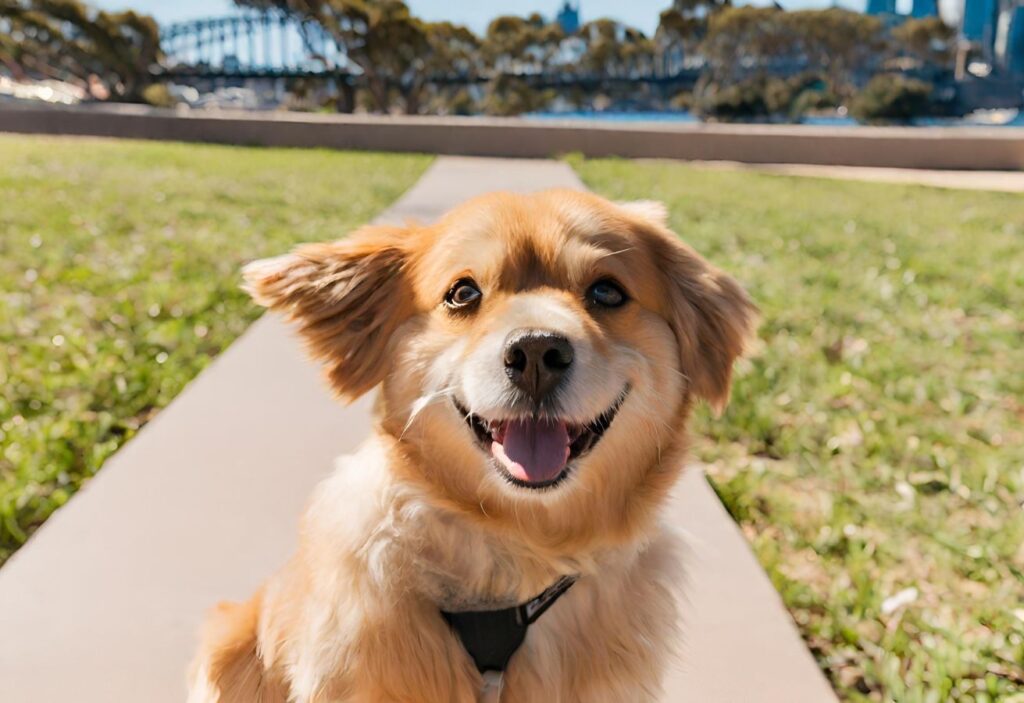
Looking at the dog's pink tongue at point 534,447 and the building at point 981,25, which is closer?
the dog's pink tongue at point 534,447

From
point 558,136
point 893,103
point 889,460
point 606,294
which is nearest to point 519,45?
point 893,103

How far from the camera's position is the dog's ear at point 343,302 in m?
2.56

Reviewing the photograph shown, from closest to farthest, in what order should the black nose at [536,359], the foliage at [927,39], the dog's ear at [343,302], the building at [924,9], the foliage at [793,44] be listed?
the black nose at [536,359]
the dog's ear at [343,302]
the foliage at [793,44]
the foliage at [927,39]
the building at [924,9]

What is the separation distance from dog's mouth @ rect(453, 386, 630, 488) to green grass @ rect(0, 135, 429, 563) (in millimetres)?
2417

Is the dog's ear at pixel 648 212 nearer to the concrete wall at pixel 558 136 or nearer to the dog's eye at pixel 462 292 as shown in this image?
the dog's eye at pixel 462 292

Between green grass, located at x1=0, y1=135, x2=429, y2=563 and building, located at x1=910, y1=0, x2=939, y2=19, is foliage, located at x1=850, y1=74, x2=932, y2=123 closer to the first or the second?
building, located at x1=910, y1=0, x2=939, y2=19

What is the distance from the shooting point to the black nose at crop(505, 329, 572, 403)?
2115 mm

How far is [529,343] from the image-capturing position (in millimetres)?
2111

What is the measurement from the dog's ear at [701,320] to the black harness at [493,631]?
85 centimetres

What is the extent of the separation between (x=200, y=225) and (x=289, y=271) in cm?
831

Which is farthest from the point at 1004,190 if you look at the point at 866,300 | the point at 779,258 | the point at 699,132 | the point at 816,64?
the point at 816,64

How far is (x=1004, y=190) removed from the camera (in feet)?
58.1

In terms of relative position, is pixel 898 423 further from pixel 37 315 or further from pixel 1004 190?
pixel 1004 190

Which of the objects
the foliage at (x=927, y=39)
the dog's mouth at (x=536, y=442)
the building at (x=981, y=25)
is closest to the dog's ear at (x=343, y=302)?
the dog's mouth at (x=536, y=442)
